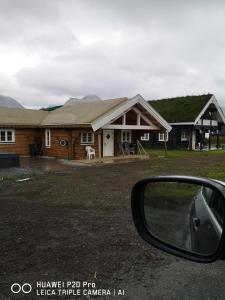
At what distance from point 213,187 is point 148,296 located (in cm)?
232

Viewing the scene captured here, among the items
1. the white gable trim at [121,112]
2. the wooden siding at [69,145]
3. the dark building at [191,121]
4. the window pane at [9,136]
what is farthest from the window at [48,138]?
the dark building at [191,121]

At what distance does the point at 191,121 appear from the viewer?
108 ft

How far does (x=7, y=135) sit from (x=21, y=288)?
21.0 metres

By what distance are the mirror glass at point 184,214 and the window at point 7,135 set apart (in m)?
22.1

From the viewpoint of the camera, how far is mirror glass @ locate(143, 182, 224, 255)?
2.25 meters

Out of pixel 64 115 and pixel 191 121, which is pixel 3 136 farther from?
pixel 191 121

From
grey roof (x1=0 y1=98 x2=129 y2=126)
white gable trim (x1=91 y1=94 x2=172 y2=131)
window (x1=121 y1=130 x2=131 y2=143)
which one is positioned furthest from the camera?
window (x1=121 y1=130 x2=131 y2=143)

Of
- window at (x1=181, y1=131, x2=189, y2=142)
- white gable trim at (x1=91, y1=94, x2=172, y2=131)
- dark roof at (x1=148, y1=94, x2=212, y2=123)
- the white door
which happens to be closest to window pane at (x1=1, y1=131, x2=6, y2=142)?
the white door

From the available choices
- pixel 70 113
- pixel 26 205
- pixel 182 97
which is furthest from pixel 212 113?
pixel 26 205

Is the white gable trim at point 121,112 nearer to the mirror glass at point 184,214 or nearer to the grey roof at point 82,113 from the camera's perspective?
the grey roof at point 82,113

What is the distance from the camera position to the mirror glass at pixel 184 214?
7.38 feet

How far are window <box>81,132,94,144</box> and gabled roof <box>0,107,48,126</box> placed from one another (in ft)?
16.3

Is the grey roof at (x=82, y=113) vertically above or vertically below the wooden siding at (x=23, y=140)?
above

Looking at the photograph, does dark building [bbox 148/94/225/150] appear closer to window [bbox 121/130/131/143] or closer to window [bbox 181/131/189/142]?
window [bbox 181/131/189/142]
